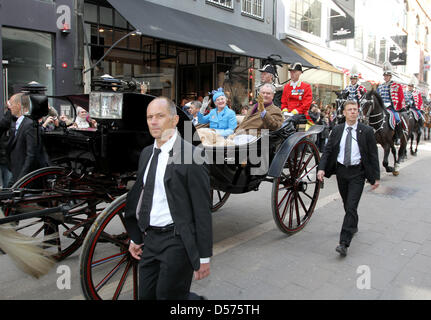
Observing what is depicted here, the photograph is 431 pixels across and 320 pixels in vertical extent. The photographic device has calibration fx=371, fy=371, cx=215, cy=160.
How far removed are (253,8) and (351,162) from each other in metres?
13.6

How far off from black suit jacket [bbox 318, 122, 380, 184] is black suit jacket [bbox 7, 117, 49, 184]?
364 centimetres

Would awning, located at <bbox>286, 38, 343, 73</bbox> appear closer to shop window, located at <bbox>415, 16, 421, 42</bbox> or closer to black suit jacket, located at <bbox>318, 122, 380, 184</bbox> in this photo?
black suit jacket, located at <bbox>318, 122, 380, 184</bbox>

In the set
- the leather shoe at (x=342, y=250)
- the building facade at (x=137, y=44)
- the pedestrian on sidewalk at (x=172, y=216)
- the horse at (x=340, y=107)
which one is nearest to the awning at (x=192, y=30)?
the building facade at (x=137, y=44)

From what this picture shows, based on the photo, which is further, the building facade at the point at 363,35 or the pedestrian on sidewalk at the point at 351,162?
the building facade at the point at 363,35

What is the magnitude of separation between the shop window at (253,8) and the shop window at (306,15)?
2592 mm

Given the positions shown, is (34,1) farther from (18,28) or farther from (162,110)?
(162,110)

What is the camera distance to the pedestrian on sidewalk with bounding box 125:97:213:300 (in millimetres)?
2314

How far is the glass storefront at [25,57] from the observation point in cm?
862

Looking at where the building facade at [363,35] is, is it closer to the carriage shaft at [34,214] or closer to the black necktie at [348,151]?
the black necktie at [348,151]

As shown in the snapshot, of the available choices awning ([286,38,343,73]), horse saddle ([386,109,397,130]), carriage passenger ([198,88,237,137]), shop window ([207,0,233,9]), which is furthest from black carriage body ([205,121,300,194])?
awning ([286,38,343,73])

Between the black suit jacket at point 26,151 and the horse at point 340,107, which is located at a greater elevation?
the horse at point 340,107

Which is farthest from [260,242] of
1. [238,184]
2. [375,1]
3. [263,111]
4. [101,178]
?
[375,1]

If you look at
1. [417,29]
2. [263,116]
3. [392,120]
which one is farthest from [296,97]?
[417,29]
